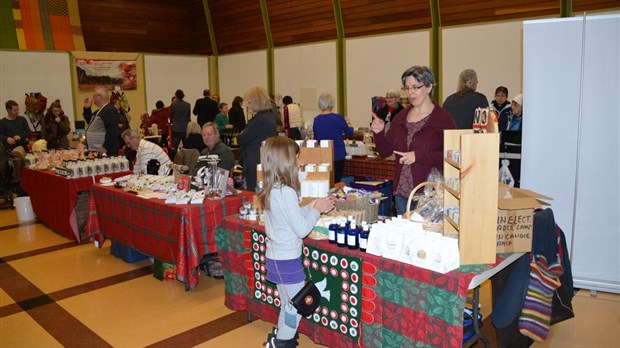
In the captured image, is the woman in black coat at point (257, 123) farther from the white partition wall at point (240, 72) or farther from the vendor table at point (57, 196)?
the white partition wall at point (240, 72)

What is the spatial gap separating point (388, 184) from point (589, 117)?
224cm

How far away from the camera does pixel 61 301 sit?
3.82 m

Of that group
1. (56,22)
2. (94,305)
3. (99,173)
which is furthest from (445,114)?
(56,22)

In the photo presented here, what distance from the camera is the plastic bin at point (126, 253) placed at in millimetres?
4668

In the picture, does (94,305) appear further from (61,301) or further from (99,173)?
(99,173)

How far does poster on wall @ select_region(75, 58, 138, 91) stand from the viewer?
11148mm

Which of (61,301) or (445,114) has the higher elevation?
(445,114)

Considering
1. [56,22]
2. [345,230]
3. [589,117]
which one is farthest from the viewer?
[56,22]

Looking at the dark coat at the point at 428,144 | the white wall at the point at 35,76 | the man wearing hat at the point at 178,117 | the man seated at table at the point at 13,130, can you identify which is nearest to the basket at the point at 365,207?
the dark coat at the point at 428,144

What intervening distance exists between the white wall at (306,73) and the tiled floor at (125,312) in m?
6.33

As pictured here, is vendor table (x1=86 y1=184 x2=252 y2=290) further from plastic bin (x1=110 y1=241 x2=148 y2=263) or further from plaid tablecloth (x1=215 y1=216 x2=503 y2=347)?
plaid tablecloth (x1=215 y1=216 x2=503 y2=347)

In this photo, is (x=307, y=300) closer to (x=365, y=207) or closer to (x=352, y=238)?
(x=352, y=238)

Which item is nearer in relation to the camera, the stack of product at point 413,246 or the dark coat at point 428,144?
the stack of product at point 413,246

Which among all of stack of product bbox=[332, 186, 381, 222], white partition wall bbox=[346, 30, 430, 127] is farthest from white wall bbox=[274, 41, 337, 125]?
stack of product bbox=[332, 186, 381, 222]
